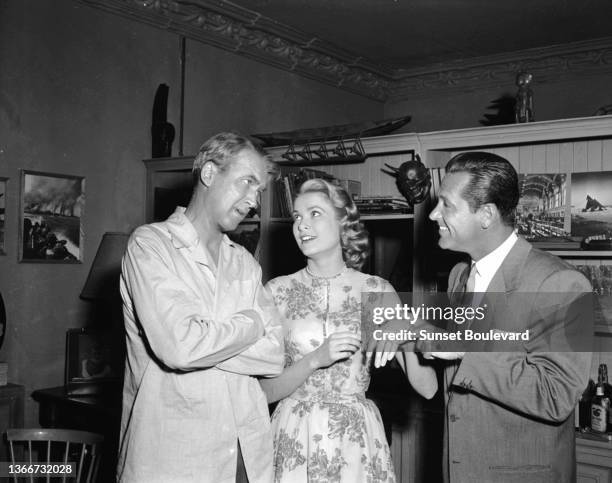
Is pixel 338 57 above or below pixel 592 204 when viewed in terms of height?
above

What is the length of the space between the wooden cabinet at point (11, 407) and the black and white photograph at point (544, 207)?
298 cm

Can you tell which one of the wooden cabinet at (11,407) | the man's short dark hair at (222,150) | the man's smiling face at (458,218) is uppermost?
the man's short dark hair at (222,150)

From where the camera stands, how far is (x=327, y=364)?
233cm

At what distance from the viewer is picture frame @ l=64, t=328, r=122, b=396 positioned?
405cm

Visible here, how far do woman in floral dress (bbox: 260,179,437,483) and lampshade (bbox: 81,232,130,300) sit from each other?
1.64 meters

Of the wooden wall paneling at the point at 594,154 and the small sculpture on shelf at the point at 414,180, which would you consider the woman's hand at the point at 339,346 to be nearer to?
the small sculpture on shelf at the point at 414,180

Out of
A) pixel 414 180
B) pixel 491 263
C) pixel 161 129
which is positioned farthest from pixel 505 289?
pixel 161 129

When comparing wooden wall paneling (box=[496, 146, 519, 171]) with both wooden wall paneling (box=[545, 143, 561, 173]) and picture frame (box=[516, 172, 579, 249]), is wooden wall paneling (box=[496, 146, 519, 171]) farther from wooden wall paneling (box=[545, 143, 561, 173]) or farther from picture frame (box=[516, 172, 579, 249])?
picture frame (box=[516, 172, 579, 249])

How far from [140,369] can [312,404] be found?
77cm

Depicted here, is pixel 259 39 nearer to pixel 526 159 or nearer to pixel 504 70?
pixel 504 70

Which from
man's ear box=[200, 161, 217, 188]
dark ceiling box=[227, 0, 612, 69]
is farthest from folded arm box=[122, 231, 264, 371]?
dark ceiling box=[227, 0, 612, 69]

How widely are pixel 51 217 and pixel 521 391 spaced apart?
10.9 feet

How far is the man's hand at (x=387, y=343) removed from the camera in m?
2.02

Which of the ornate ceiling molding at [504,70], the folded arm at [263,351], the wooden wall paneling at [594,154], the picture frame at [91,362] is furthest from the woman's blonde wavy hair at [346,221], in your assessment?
the ornate ceiling molding at [504,70]
